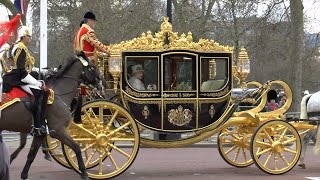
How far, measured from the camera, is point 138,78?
9938 mm

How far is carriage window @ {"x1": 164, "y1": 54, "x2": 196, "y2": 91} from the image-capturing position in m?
9.96

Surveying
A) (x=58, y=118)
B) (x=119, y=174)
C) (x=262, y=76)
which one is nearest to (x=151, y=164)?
(x=119, y=174)

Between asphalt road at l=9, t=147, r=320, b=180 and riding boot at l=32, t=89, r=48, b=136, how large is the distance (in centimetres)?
130

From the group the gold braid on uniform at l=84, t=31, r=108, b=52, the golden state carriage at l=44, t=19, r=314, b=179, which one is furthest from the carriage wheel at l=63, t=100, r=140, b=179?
the gold braid on uniform at l=84, t=31, r=108, b=52

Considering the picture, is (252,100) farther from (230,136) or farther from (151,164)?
(151,164)

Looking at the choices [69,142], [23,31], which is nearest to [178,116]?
[69,142]

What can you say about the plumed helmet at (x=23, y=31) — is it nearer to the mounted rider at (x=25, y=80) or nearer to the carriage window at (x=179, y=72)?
the mounted rider at (x=25, y=80)

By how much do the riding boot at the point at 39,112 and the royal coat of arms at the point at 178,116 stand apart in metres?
2.19

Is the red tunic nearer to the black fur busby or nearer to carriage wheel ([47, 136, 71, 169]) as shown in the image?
the black fur busby

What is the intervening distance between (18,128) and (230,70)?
3766 millimetres

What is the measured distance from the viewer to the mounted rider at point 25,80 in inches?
338

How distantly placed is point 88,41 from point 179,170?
305cm

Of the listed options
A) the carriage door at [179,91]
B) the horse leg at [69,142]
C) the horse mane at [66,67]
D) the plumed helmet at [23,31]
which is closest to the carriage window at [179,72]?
the carriage door at [179,91]

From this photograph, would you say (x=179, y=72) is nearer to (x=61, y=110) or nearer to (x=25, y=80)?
(x=61, y=110)
